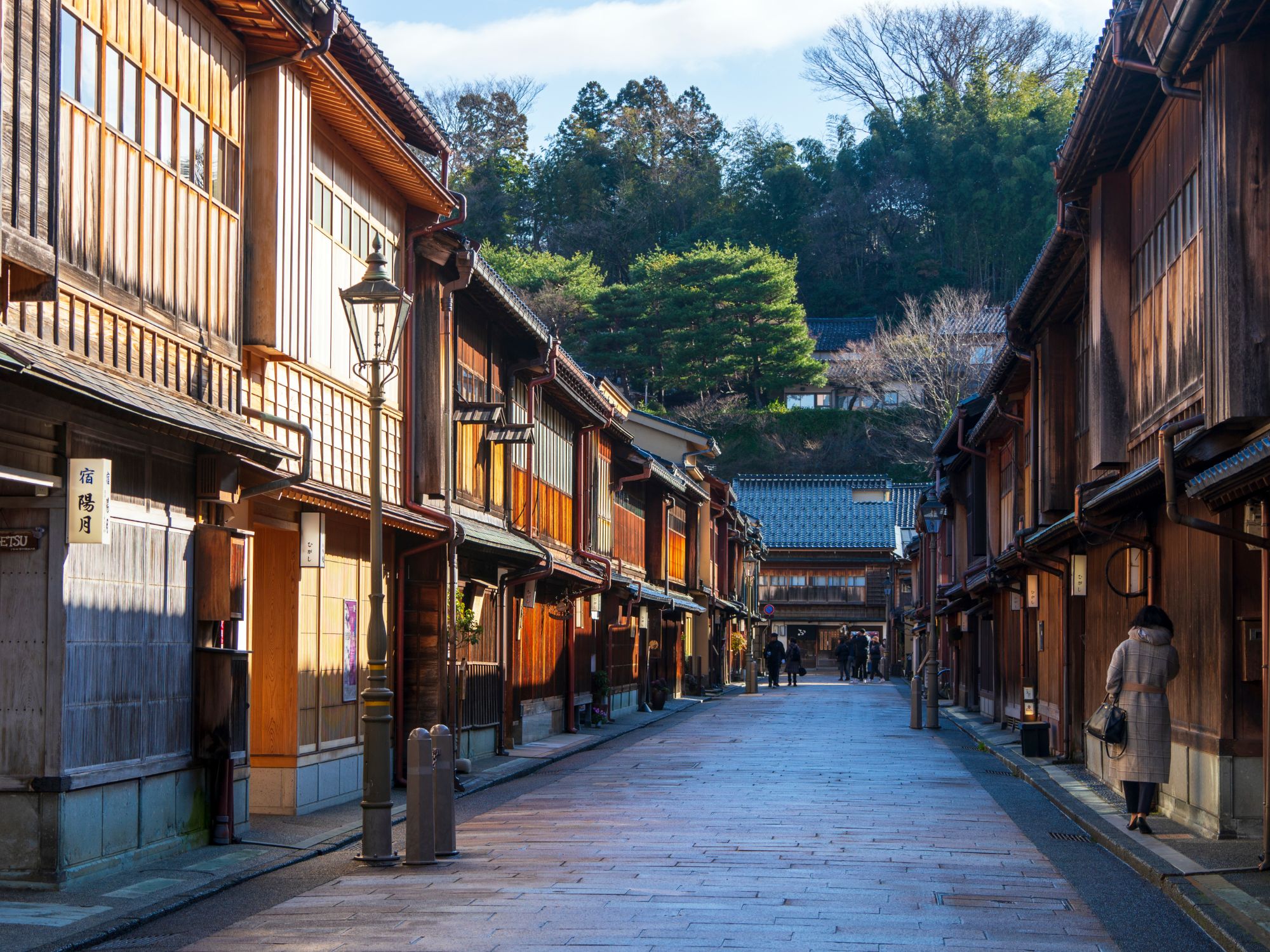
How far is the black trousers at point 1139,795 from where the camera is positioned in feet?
43.2

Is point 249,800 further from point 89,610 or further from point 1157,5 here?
point 1157,5

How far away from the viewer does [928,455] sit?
72.9 meters

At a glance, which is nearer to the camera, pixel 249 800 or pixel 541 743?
pixel 249 800

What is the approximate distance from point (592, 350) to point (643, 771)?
49.4 metres

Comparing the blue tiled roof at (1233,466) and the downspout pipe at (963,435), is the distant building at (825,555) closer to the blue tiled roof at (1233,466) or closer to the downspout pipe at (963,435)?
the downspout pipe at (963,435)

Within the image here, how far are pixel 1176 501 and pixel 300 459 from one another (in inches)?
295

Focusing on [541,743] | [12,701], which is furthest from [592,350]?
[12,701]

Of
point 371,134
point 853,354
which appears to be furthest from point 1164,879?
point 853,354

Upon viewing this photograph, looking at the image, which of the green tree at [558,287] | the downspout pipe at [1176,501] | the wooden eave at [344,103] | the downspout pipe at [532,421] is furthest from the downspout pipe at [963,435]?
the green tree at [558,287]

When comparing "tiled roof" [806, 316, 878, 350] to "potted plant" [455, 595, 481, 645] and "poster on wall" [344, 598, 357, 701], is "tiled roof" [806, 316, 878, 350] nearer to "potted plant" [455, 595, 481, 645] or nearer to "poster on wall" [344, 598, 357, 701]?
"potted plant" [455, 595, 481, 645]

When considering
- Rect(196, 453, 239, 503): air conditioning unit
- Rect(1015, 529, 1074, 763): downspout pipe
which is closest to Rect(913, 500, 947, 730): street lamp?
Rect(1015, 529, 1074, 763): downspout pipe

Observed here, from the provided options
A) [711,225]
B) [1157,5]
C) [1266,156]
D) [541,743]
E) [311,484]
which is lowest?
[541,743]

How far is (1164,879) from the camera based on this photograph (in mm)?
10414

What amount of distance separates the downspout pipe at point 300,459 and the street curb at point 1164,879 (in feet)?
24.9
